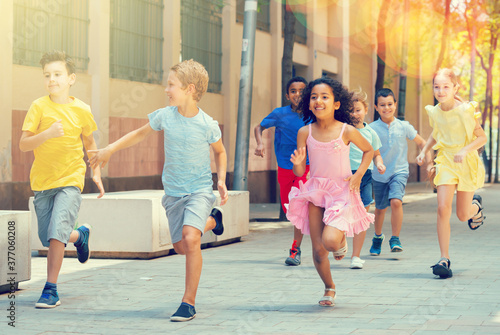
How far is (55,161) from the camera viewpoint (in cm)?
700

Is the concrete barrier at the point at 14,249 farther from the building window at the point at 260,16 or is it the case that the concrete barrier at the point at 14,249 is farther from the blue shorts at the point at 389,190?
the building window at the point at 260,16

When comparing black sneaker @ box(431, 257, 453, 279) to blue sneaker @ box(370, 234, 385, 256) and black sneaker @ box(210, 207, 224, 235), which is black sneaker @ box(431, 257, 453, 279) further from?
black sneaker @ box(210, 207, 224, 235)

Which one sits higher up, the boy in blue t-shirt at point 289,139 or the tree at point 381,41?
the tree at point 381,41

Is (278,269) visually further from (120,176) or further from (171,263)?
(120,176)

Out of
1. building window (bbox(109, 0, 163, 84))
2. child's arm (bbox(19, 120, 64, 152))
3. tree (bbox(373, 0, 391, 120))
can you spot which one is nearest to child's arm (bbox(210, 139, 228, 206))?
child's arm (bbox(19, 120, 64, 152))

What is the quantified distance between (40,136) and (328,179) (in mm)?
2256

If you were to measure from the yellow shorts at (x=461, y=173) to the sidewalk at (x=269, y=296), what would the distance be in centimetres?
89

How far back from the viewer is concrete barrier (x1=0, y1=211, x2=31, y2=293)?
24.1ft

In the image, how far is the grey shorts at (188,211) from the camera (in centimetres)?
643

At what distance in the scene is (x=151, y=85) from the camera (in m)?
17.0

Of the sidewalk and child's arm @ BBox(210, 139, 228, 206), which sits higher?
child's arm @ BBox(210, 139, 228, 206)

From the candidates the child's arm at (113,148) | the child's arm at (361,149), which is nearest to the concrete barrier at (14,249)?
the child's arm at (113,148)

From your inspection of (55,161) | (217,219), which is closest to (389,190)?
(217,219)

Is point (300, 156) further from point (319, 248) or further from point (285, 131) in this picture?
point (285, 131)
